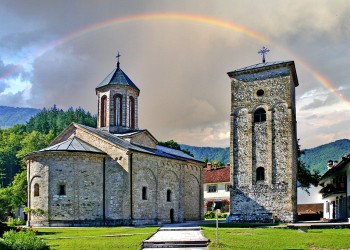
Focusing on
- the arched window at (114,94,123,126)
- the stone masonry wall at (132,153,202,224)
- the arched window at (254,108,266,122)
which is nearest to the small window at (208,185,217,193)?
the stone masonry wall at (132,153,202,224)

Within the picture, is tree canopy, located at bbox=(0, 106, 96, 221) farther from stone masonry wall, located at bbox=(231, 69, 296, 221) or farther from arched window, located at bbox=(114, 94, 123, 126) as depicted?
stone masonry wall, located at bbox=(231, 69, 296, 221)

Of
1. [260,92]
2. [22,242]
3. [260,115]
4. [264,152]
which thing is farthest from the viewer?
[260,92]

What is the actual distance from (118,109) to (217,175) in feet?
97.5

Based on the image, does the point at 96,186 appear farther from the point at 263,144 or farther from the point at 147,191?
the point at 263,144

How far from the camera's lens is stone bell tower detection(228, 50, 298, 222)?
1362 inches

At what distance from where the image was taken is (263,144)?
35781mm

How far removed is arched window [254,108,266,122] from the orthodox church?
8.34 metres

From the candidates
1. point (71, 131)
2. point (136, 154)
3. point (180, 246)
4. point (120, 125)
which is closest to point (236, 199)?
point (136, 154)

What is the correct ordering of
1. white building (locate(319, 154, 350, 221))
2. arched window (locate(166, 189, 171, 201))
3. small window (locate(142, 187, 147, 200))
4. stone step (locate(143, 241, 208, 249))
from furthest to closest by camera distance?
arched window (locate(166, 189, 171, 201)) < white building (locate(319, 154, 350, 221)) < small window (locate(142, 187, 147, 200)) < stone step (locate(143, 241, 208, 249))

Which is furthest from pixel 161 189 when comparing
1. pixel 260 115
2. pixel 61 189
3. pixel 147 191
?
pixel 260 115

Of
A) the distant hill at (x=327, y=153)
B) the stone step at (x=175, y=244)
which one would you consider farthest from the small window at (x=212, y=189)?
the distant hill at (x=327, y=153)

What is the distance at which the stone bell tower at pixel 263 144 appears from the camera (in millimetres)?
34594

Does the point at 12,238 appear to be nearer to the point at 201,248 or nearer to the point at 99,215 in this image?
the point at 201,248

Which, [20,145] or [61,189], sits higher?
[20,145]
